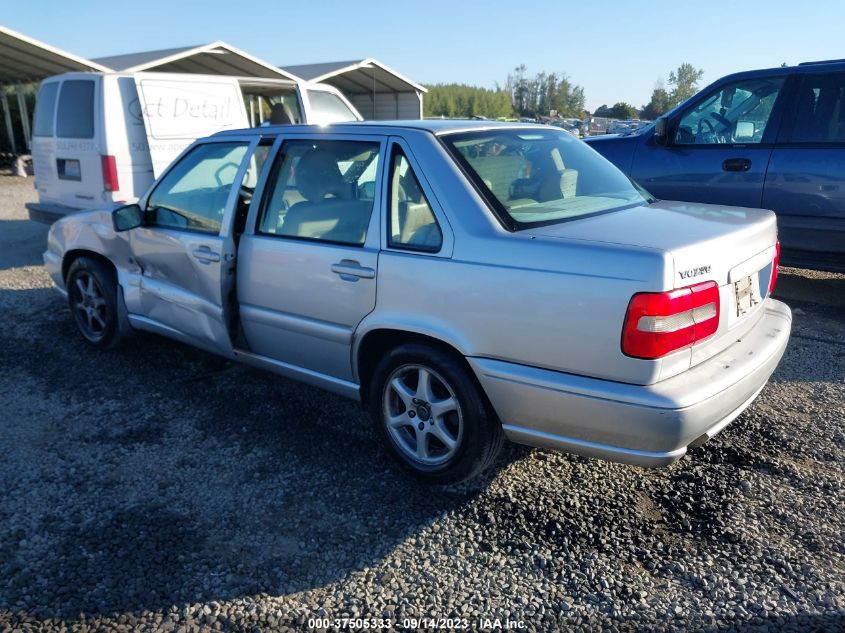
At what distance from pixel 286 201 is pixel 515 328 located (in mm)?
1685

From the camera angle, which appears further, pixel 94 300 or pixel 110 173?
pixel 110 173

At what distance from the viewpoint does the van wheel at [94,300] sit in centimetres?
497

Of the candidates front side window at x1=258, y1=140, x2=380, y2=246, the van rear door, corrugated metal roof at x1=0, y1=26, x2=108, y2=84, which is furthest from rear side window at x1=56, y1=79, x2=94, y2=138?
corrugated metal roof at x1=0, y1=26, x2=108, y2=84

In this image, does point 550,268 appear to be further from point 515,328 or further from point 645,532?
point 645,532

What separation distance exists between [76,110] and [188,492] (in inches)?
253

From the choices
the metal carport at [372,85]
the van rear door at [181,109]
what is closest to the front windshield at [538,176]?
the van rear door at [181,109]

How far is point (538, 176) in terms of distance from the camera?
3473 mm

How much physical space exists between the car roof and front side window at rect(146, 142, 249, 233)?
30 cm

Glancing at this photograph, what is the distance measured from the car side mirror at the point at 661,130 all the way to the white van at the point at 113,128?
4.88 meters

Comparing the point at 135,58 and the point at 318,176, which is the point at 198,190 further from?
the point at 135,58

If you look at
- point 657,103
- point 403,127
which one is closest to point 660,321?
point 403,127

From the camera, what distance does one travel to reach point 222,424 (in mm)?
4008

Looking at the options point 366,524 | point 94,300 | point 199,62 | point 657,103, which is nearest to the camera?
point 366,524

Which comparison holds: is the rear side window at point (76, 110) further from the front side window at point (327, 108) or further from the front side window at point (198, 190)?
the front side window at point (198, 190)
